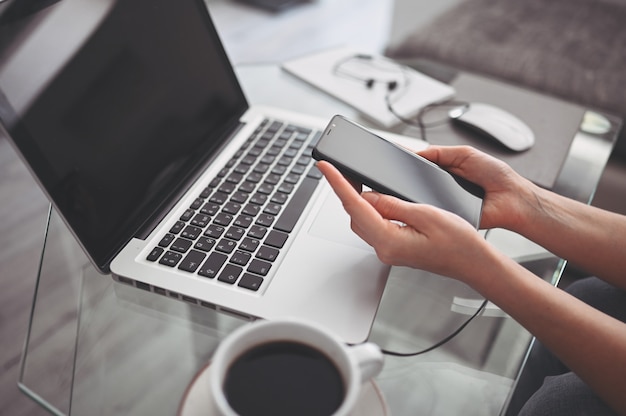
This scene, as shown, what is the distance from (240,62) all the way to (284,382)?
1.88 metres

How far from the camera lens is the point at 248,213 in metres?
0.67

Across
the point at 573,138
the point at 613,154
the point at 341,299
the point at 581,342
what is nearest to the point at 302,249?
the point at 341,299

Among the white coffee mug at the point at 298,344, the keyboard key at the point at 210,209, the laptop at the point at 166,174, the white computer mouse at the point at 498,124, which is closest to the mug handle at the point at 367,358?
the white coffee mug at the point at 298,344

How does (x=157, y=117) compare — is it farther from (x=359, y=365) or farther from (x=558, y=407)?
(x=558, y=407)

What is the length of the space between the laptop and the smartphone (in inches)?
3.7

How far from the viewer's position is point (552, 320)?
541 millimetres

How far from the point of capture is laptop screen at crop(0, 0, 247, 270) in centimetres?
54

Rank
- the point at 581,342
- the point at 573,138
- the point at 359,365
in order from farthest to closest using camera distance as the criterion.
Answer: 1. the point at 573,138
2. the point at 581,342
3. the point at 359,365

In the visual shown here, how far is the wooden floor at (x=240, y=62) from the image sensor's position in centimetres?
110

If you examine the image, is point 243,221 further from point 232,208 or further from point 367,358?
point 367,358

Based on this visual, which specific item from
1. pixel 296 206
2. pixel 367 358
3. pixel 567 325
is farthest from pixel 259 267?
pixel 567 325

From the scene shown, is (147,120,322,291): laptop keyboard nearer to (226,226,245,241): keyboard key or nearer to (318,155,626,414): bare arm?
(226,226,245,241): keyboard key

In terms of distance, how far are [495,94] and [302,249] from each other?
2.10 ft

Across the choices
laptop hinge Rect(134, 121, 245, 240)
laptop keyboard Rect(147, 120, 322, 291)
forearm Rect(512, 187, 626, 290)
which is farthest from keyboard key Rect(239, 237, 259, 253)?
forearm Rect(512, 187, 626, 290)
